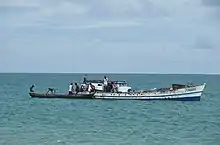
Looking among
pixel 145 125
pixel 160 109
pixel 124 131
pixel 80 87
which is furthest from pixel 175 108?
pixel 124 131

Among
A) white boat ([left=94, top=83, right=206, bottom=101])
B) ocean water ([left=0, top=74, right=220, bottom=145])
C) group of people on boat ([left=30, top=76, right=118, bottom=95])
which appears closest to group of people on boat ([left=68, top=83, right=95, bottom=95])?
group of people on boat ([left=30, top=76, right=118, bottom=95])

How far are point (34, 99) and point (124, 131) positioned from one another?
1674 inches

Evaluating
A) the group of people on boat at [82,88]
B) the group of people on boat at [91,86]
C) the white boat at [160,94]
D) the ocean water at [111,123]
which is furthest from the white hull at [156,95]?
the group of people on boat at [82,88]

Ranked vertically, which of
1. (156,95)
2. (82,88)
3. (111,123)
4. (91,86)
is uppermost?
(91,86)

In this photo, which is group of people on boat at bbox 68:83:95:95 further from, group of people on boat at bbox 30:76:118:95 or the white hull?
the white hull

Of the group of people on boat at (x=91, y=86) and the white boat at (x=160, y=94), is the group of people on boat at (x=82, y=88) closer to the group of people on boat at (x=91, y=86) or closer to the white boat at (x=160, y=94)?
the group of people on boat at (x=91, y=86)

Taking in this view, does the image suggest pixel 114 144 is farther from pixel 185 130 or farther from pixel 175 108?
pixel 175 108

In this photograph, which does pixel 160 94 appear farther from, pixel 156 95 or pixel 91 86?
pixel 91 86

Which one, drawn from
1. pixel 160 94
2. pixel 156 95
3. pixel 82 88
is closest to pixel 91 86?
pixel 82 88

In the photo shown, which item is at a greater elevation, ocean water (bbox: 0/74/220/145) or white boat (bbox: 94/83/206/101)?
white boat (bbox: 94/83/206/101)

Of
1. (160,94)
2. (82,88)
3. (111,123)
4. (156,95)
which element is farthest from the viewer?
(82,88)

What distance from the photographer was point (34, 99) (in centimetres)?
8381

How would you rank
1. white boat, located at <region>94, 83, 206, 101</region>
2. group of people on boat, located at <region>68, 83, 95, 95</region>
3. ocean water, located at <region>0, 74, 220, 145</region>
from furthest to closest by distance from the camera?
group of people on boat, located at <region>68, 83, 95, 95</region> → white boat, located at <region>94, 83, 206, 101</region> → ocean water, located at <region>0, 74, 220, 145</region>

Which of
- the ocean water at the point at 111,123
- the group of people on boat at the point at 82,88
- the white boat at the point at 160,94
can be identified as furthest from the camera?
the group of people on boat at the point at 82,88
